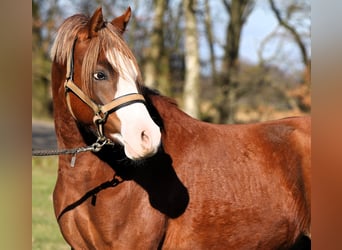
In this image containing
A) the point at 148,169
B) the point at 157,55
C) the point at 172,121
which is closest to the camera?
the point at 148,169

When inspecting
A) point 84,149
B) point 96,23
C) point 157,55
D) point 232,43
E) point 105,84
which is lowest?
point 84,149

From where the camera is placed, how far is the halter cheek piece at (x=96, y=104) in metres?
2.13

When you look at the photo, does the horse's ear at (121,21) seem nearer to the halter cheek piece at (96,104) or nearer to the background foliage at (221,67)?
the halter cheek piece at (96,104)

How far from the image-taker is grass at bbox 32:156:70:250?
482cm

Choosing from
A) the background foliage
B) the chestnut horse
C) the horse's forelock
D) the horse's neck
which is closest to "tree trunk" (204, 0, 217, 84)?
the background foliage

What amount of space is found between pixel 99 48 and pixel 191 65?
8.84 m

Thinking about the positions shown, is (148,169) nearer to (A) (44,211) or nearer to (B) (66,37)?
(B) (66,37)

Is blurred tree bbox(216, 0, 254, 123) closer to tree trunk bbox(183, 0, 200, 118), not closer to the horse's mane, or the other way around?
tree trunk bbox(183, 0, 200, 118)

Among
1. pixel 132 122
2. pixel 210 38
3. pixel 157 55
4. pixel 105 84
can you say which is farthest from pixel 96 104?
pixel 210 38

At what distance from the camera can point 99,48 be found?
2.22m

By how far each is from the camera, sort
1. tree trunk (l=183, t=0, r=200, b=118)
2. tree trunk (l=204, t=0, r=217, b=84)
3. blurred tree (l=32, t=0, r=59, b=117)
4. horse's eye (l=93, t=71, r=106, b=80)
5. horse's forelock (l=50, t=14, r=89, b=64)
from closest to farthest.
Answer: horse's eye (l=93, t=71, r=106, b=80) < horse's forelock (l=50, t=14, r=89, b=64) < blurred tree (l=32, t=0, r=59, b=117) < tree trunk (l=183, t=0, r=200, b=118) < tree trunk (l=204, t=0, r=217, b=84)

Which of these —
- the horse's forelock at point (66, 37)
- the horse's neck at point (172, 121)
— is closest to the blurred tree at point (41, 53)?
the horse's neck at point (172, 121)

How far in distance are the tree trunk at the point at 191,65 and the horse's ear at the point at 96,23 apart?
28.3 feet

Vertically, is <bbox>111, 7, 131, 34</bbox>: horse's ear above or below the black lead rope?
above
